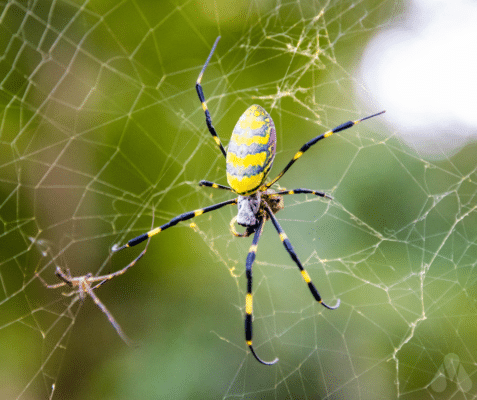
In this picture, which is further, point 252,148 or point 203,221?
point 203,221

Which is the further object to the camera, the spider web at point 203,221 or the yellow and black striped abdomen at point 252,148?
the spider web at point 203,221

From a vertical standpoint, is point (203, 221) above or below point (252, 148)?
below

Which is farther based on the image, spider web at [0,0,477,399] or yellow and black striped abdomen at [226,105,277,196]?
spider web at [0,0,477,399]
